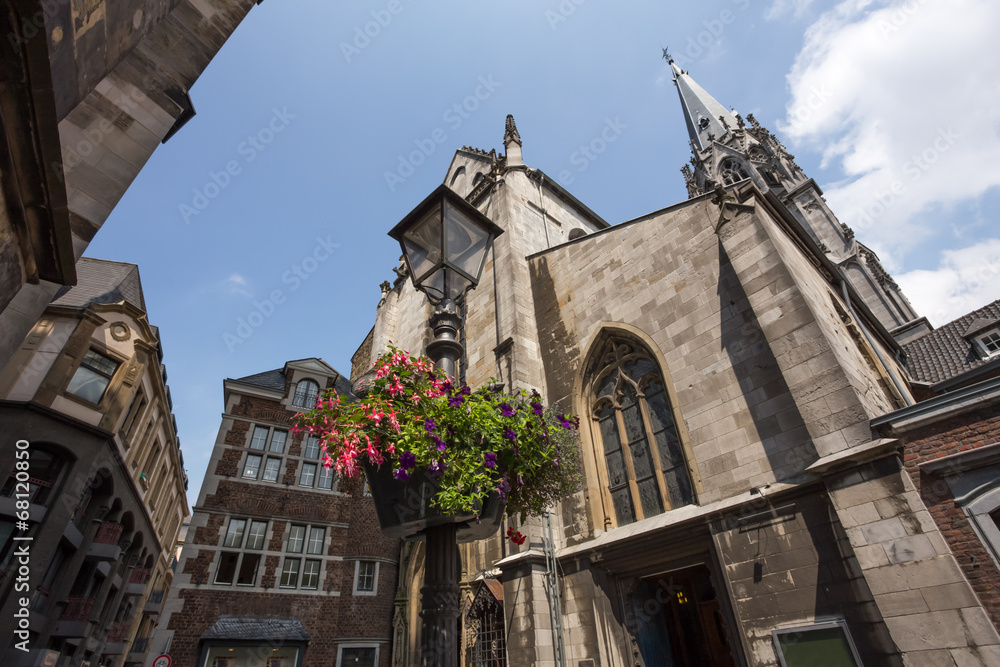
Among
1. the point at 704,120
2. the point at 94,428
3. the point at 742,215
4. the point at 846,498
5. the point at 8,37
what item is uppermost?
the point at 704,120

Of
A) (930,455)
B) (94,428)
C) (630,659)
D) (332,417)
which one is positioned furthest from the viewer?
(94,428)

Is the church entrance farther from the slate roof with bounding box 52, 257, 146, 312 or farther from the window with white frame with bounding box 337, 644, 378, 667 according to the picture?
the slate roof with bounding box 52, 257, 146, 312

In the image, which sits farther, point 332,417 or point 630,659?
point 630,659

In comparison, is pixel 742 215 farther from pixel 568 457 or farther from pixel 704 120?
pixel 704 120

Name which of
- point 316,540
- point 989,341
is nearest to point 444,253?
point 316,540

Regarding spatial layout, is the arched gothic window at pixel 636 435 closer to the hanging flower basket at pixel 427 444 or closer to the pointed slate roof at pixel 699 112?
the hanging flower basket at pixel 427 444

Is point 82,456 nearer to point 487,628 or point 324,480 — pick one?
point 324,480

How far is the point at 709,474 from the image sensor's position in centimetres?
804

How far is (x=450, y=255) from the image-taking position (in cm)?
395

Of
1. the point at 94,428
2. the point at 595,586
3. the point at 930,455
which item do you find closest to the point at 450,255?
the point at 930,455

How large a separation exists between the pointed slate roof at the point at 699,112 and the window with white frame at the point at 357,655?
4536cm

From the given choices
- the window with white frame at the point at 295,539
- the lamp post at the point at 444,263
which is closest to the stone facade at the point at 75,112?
the lamp post at the point at 444,263

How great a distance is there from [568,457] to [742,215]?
6761 mm

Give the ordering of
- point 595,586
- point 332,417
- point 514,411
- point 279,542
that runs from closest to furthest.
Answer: point 332,417 < point 514,411 < point 595,586 < point 279,542
